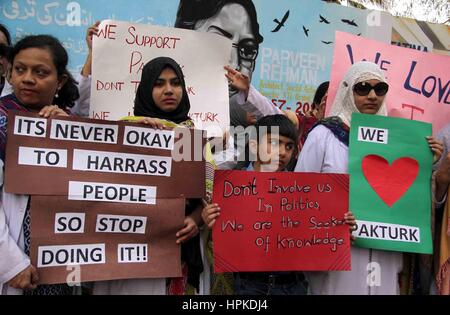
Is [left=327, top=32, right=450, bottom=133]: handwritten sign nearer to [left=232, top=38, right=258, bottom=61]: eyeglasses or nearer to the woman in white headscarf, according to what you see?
the woman in white headscarf

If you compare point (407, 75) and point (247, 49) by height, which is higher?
point (247, 49)

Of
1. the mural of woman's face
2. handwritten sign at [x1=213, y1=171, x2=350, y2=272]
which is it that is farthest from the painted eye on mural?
handwritten sign at [x1=213, y1=171, x2=350, y2=272]

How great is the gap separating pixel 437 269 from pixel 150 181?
1726 mm

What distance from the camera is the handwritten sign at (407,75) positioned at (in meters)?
3.50

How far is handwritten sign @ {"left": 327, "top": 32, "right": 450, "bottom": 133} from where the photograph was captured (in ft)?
11.5

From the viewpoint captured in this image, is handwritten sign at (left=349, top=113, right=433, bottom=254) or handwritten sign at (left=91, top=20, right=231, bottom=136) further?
handwritten sign at (left=91, top=20, right=231, bottom=136)

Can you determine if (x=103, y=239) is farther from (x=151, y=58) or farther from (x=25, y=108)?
(x=151, y=58)

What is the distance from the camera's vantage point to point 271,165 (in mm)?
2848

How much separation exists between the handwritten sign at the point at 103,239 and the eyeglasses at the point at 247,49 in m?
2.25

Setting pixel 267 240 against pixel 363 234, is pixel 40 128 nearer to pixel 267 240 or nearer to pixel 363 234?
pixel 267 240

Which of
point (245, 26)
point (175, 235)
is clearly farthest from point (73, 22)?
point (175, 235)

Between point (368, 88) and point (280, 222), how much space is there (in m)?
0.95

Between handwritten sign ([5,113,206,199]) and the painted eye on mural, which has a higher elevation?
the painted eye on mural

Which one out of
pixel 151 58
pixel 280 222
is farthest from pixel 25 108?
pixel 280 222
